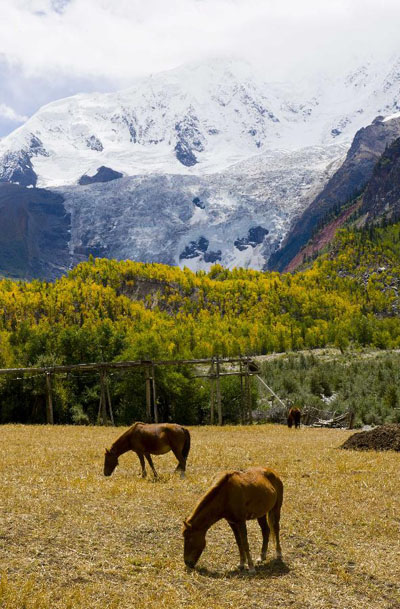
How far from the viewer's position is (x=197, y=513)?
1154 cm

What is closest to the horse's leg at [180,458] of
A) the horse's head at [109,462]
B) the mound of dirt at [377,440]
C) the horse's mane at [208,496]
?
the horse's head at [109,462]

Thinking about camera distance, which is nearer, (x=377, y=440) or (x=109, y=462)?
(x=109, y=462)

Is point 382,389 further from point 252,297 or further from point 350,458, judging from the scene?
point 252,297

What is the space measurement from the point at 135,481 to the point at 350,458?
9.34 metres

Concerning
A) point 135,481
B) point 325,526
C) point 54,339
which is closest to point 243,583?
point 325,526

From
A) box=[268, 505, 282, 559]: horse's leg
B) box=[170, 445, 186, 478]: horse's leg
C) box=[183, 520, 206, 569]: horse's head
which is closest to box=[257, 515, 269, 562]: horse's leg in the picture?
box=[268, 505, 282, 559]: horse's leg

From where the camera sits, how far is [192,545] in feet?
37.8

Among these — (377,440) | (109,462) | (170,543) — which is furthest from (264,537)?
(377,440)

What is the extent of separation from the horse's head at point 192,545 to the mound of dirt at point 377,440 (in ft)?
54.4

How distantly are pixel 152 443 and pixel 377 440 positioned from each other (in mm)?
12850

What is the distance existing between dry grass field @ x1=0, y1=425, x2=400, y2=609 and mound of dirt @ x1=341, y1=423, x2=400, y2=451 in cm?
554

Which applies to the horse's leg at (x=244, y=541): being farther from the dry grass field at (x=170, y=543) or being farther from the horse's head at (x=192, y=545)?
the horse's head at (x=192, y=545)

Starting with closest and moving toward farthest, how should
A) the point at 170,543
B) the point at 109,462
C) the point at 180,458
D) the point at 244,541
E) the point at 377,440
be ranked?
the point at 244,541, the point at 170,543, the point at 180,458, the point at 109,462, the point at 377,440

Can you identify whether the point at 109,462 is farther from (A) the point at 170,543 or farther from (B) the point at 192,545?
(B) the point at 192,545
